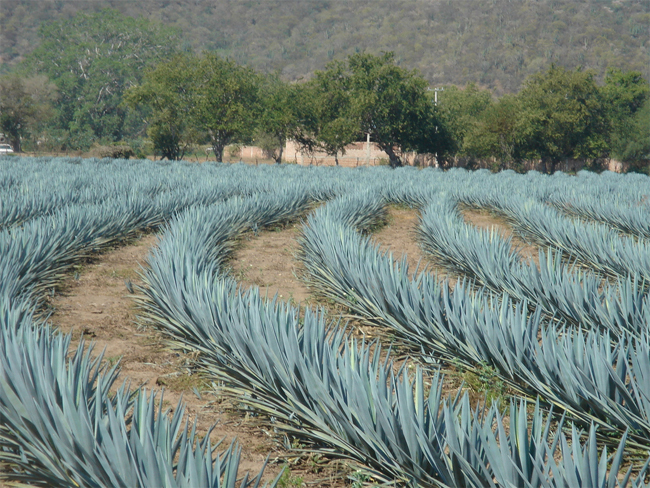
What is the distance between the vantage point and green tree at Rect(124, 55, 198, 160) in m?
35.2

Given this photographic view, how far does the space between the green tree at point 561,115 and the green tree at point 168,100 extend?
20.7 meters

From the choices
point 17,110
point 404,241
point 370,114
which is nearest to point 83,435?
point 404,241

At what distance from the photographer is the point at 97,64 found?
6006 centimetres

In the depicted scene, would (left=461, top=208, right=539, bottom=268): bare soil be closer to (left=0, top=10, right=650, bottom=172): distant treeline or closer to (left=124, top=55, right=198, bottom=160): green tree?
(left=0, top=10, right=650, bottom=172): distant treeline

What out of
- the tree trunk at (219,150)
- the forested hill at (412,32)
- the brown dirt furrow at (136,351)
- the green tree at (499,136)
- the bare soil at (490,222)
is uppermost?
the forested hill at (412,32)

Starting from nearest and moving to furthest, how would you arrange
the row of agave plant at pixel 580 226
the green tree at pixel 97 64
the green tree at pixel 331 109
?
the row of agave plant at pixel 580 226
the green tree at pixel 331 109
the green tree at pixel 97 64

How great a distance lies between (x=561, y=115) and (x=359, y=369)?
37166 millimetres

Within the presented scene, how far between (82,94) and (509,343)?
6531 centimetres

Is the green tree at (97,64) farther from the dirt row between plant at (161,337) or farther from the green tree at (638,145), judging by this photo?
the dirt row between plant at (161,337)

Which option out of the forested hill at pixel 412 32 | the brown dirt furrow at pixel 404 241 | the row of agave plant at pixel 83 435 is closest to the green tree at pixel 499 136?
the brown dirt furrow at pixel 404 241

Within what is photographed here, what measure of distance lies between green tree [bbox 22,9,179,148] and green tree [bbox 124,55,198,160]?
19611 millimetres

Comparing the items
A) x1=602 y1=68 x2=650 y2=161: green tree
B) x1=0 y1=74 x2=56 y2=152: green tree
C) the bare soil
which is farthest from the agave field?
x1=0 y1=74 x2=56 y2=152: green tree

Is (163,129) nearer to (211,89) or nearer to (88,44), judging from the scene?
(211,89)

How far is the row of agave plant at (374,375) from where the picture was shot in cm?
180
